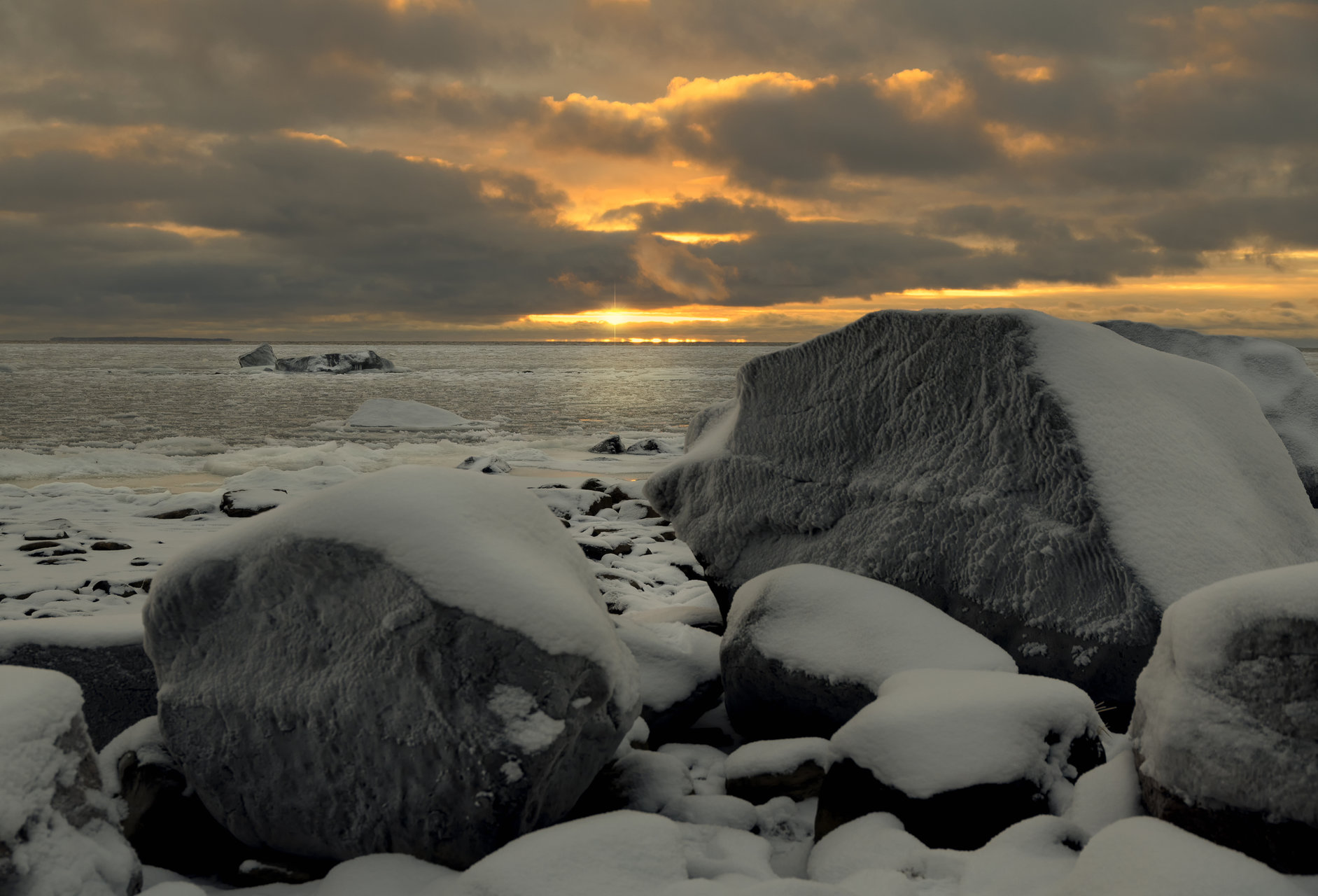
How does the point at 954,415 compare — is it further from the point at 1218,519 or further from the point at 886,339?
the point at 1218,519

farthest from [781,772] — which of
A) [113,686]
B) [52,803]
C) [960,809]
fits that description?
[113,686]

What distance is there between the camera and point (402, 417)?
17594 millimetres

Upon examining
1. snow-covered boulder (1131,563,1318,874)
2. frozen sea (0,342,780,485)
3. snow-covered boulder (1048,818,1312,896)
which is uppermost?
snow-covered boulder (1131,563,1318,874)

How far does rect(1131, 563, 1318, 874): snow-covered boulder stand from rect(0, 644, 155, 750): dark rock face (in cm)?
325

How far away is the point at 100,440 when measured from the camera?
1438cm

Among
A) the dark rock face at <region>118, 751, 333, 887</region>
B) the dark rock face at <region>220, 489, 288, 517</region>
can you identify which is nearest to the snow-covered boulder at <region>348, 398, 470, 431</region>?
the dark rock face at <region>220, 489, 288, 517</region>

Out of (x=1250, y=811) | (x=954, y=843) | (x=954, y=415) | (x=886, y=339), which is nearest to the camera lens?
(x=1250, y=811)

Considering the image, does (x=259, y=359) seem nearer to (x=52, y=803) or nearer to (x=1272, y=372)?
(x=1272, y=372)

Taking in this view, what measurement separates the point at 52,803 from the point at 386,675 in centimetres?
80

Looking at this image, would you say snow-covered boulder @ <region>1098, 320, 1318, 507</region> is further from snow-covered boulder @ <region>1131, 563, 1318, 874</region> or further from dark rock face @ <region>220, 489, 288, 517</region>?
dark rock face @ <region>220, 489, 288, 517</region>

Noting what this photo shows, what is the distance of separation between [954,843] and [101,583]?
524 cm

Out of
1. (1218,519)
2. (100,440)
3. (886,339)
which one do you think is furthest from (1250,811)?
(100,440)

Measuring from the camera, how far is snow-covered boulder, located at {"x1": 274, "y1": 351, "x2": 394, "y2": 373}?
40.4m

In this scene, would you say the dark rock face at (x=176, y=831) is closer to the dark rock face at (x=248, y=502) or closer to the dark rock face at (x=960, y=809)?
the dark rock face at (x=960, y=809)
